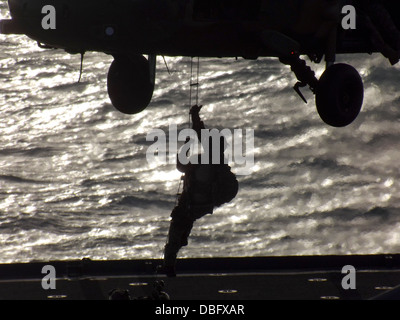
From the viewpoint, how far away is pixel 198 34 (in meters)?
23.0

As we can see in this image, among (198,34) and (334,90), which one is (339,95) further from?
(198,34)

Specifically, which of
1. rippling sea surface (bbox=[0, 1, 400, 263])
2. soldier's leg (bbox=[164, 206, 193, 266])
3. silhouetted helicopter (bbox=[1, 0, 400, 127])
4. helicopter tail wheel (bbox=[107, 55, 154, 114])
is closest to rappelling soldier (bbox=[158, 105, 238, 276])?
soldier's leg (bbox=[164, 206, 193, 266])

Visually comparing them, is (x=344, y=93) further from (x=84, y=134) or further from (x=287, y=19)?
(x=84, y=134)

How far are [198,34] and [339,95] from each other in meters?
3.74

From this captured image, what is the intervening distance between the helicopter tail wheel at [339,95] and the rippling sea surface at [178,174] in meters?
46.5

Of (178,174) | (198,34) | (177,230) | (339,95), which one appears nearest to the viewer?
(198,34)

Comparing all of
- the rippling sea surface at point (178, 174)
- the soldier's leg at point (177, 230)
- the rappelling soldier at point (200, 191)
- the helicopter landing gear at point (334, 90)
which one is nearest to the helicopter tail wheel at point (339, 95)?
the helicopter landing gear at point (334, 90)

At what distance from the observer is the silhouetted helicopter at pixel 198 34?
22188 mm

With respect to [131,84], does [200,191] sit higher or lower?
lower

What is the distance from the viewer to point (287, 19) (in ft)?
78.2

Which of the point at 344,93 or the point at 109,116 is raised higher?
the point at 109,116

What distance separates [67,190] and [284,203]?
652 inches

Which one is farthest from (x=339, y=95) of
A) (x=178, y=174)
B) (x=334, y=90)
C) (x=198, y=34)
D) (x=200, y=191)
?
(x=178, y=174)
